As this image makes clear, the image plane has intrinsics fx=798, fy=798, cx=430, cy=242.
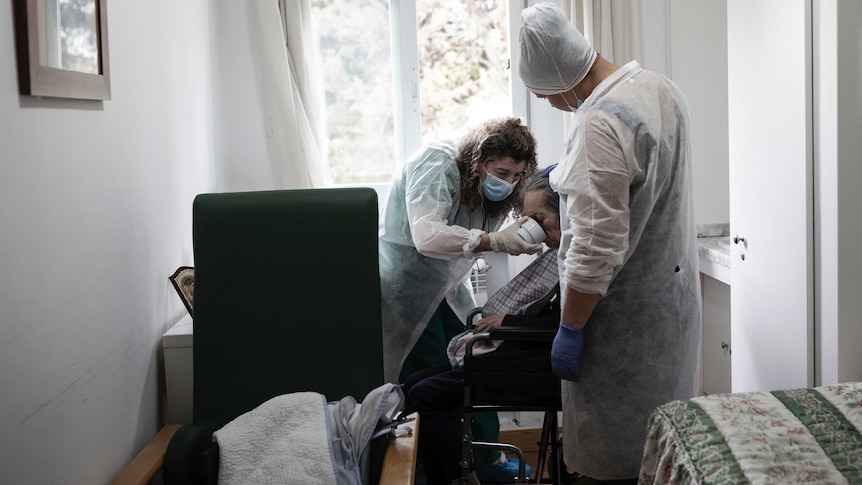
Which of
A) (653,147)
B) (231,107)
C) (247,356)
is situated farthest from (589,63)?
(231,107)

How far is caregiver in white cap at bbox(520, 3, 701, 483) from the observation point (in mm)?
1670

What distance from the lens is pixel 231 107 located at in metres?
3.43

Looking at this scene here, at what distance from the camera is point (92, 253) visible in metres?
1.76

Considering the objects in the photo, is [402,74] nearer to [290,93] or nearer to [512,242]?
[290,93]

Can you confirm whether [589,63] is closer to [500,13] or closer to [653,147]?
[653,147]

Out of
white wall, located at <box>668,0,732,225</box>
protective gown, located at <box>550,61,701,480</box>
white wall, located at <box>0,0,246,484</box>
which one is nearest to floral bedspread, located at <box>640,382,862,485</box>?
protective gown, located at <box>550,61,701,480</box>

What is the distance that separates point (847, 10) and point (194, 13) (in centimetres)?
219

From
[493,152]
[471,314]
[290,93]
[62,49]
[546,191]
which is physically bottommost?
[471,314]

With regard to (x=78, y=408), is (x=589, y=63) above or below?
above

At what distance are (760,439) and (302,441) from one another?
0.91 metres

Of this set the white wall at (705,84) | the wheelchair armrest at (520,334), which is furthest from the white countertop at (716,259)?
the wheelchair armrest at (520,334)

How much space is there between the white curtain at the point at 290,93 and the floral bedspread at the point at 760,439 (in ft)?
6.86

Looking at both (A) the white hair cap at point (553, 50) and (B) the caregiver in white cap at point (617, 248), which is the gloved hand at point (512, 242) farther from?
(A) the white hair cap at point (553, 50)

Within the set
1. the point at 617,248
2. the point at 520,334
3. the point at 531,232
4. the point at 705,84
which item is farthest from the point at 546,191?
the point at 705,84
